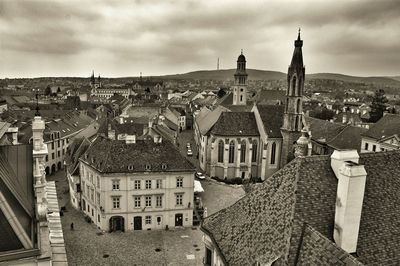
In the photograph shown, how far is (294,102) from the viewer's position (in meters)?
63.4

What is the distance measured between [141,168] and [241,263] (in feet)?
89.3

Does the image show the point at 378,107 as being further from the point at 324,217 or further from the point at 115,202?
the point at 324,217

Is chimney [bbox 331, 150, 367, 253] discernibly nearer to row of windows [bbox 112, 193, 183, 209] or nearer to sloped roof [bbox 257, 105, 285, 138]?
row of windows [bbox 112, 193, 183, 209]

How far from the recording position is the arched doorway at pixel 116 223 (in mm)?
43219

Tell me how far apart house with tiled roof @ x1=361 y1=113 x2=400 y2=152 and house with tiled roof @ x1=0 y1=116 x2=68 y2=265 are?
207ft

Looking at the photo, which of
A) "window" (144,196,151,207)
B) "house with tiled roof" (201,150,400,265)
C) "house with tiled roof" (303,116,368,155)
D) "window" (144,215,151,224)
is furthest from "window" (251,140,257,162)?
"house with tiled roof" (201,150,400,265)

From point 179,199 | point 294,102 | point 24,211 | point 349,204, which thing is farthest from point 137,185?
point 294,102

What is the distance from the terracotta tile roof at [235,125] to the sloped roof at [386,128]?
22570 millimetres

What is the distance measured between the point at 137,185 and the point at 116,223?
5.39 m

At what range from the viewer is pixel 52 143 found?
68312mm

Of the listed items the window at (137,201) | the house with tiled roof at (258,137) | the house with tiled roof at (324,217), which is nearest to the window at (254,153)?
the house with tiled roof at (258,137)

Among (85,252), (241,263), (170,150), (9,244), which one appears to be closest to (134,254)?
(85,252)

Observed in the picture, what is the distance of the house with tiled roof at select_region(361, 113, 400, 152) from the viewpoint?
6488 cm

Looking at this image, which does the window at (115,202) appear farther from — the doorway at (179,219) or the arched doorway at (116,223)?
the doorway at (179,219)
